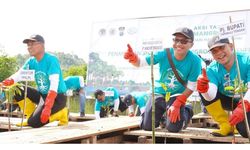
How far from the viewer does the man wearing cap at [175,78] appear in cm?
321

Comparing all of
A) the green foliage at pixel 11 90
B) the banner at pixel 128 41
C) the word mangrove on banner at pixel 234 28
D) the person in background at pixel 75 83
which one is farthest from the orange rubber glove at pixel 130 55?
the banner at pixel 128 41

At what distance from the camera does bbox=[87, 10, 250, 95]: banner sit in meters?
6.23

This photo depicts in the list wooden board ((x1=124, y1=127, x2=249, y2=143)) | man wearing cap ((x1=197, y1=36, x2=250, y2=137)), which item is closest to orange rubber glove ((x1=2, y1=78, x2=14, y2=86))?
wooden board ((x1=124, y1=127, x2=249, y2=143))

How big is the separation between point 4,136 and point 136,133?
1.15 meters

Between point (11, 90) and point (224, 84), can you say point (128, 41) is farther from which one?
point (224, 84)

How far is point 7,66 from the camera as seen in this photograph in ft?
14.5

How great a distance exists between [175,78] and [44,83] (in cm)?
133

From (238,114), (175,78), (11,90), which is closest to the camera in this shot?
(238,114)

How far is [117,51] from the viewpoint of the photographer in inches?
276

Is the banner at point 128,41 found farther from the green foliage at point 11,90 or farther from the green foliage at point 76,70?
the green foliage at point 11,90

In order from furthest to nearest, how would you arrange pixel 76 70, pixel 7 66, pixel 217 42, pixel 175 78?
pixel 76 70 < pixel 7 66 < pixel 175 78 < pixel 217 42

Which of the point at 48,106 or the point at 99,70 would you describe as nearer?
the point at 48,106

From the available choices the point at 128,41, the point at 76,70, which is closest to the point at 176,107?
the point at 128,41
